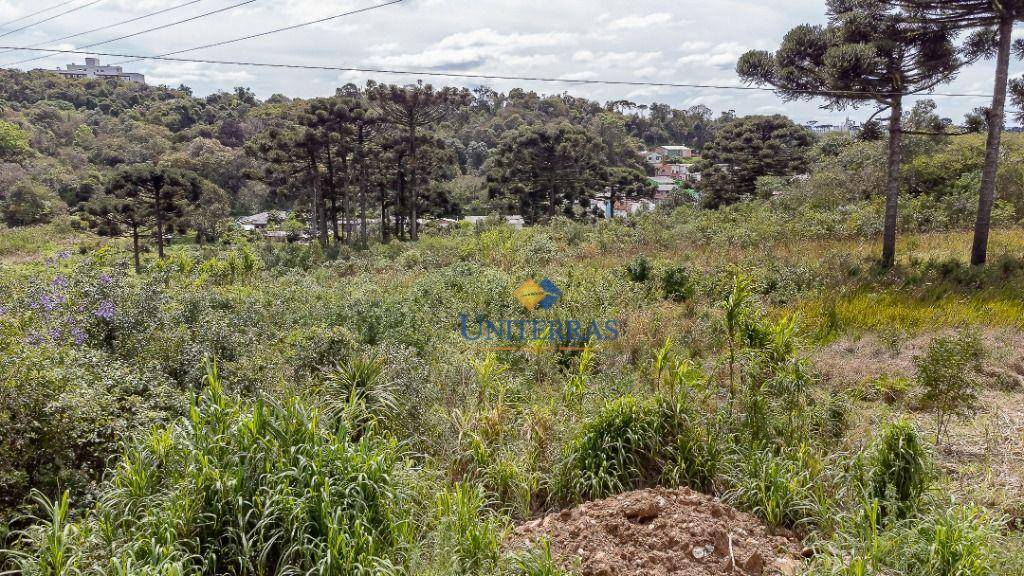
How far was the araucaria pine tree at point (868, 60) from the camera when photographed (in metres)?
7.92

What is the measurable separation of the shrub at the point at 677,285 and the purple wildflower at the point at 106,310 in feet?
23.2

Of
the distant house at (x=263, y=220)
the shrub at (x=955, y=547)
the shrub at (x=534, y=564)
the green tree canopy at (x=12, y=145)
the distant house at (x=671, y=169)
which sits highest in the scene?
the green tree canopy at (x=12, y=145)

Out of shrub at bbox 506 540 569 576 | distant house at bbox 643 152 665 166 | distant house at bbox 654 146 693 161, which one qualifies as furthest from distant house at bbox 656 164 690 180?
shrub at bbox 506 540 569 576

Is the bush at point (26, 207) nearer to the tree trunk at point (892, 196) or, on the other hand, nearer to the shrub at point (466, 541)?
the shrub at point (466, 541)

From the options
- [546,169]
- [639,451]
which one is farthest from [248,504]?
[546,169]

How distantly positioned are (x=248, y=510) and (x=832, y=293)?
771cm

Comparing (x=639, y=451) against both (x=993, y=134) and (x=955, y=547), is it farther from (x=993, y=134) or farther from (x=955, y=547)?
(x=993, y=134)

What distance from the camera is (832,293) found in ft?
25.5

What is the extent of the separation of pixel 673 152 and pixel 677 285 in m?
59.6

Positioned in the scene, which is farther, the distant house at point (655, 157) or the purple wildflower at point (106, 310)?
the distant house at point (655, 157)

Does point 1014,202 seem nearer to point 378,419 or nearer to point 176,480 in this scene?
point 378,419

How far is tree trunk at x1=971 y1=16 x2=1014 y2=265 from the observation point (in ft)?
25.4

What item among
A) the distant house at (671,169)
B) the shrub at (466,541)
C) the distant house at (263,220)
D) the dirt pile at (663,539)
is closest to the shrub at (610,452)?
the dirt pile at (663,539)

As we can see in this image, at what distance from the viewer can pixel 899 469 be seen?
11.1 feet
